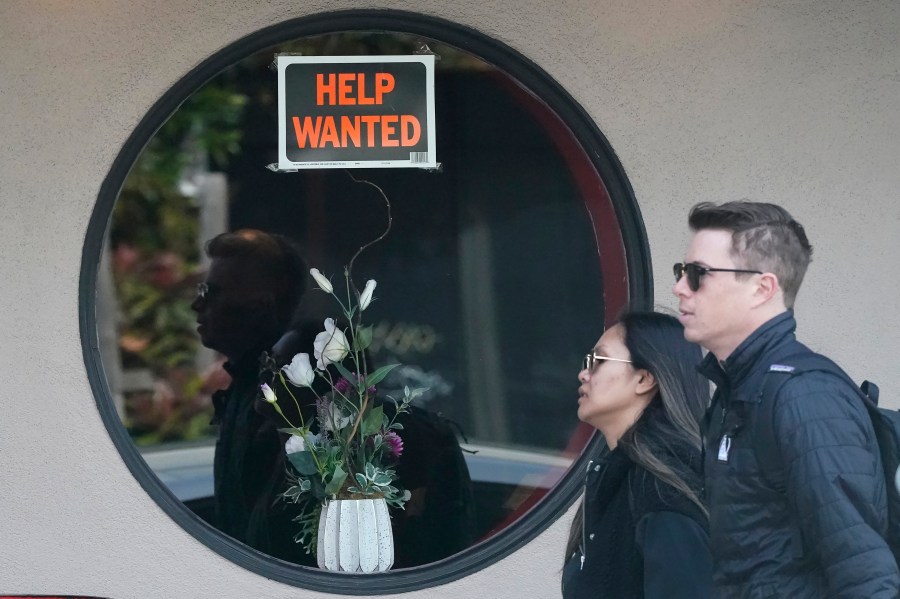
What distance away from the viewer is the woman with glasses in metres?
2.30

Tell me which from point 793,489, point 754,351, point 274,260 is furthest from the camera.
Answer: point 274,260

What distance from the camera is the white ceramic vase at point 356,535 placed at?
11.9 ft

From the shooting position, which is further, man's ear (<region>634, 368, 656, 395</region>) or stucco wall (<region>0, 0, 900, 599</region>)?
stucco wall (<region>0, 0, 900, 599</region>)

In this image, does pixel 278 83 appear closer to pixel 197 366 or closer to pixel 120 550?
pixel 197 366

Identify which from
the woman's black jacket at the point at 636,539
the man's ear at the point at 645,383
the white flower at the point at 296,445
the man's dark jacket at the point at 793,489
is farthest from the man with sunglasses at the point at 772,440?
the white flower at the point at 296,445

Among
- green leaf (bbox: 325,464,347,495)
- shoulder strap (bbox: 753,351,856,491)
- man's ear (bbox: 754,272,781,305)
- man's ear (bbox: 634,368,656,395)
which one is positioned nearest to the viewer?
shoulder strap (bbox: 753,351,856,491)

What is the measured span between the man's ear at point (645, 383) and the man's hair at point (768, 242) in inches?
17.4

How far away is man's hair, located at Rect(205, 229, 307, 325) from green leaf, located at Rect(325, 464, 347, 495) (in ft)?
2.19

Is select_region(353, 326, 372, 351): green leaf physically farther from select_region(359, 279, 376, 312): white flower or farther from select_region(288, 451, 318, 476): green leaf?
select_region(288, 451, 318, 476): green leaf


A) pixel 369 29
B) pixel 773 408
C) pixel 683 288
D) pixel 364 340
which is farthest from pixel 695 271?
pixel 369 29

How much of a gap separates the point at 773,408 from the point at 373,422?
186cm

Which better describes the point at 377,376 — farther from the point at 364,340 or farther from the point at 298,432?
the point at 298,432

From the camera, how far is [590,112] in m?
3.88

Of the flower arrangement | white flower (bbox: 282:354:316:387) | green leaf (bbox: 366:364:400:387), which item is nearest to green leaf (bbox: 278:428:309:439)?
the flower arrangement
